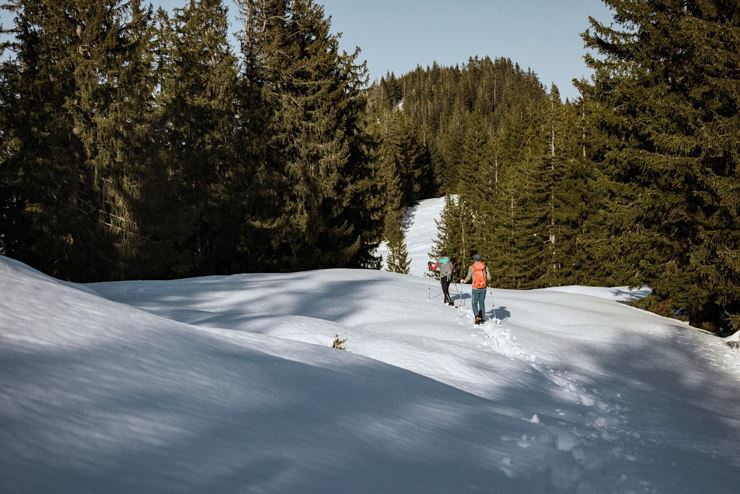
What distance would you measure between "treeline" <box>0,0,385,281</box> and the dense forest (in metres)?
0.07

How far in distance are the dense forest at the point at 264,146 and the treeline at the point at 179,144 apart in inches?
2.8

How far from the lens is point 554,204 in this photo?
3375 centimetres

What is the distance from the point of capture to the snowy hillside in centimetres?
267

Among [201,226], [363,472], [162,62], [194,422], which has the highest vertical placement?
[162,62]

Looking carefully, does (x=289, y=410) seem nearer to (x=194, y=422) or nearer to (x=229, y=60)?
(x=194, y=422)

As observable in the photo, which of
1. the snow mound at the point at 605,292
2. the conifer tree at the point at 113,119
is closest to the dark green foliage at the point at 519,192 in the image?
A: the snow mound at the point at 605,292

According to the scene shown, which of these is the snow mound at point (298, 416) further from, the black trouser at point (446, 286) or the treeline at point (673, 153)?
the treeline at point (673, 153)

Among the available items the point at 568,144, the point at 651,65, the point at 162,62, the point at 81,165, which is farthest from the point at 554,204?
the point at 81,165

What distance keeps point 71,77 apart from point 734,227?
23214mm

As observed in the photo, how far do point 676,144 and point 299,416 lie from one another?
1454cm

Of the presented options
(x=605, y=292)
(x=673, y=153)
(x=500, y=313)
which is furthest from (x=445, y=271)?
(x=605, y=292)

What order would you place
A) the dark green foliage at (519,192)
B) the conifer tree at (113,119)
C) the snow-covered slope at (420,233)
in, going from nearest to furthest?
the conifer tree at (113,119), the dark green foliage at (519,192), the snow-covered slope at (420,233)

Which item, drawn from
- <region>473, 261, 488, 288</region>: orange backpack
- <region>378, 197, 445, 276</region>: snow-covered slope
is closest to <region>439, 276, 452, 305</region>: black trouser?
<region>473, 261, 488, 288</region>: orange backpack

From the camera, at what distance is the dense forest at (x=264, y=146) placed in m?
14.8
